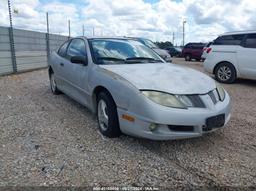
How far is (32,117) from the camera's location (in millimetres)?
4949

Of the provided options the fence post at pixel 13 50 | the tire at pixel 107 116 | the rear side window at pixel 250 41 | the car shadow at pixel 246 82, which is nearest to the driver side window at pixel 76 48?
the tire at pixel 107 116

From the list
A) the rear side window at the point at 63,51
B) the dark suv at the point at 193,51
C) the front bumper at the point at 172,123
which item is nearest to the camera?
the front bumper at the point at 172,123

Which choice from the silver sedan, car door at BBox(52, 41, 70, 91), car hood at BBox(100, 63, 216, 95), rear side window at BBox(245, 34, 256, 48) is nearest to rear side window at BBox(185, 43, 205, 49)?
rear side window at BBox(245, 34, 256, 48)

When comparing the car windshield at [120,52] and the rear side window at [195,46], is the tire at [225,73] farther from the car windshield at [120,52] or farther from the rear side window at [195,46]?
the rear side window at [195,46]

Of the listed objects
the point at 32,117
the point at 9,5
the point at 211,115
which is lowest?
the point at 32,117

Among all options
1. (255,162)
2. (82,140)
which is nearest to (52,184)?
(82,140)

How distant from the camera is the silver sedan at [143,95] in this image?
3268mm

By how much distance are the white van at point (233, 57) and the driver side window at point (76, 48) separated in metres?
5.43

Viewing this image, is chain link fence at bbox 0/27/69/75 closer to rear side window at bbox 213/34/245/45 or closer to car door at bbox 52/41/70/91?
car door at bbox 52/41/70/91

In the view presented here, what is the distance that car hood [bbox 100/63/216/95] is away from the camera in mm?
3402

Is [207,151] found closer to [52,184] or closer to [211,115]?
[211,115]

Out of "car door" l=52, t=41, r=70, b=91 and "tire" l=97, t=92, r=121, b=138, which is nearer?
"tire" l=97, t=92, r=121, b=138

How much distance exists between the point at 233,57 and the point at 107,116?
20.7 ft

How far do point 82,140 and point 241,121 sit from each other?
2.72 meters
